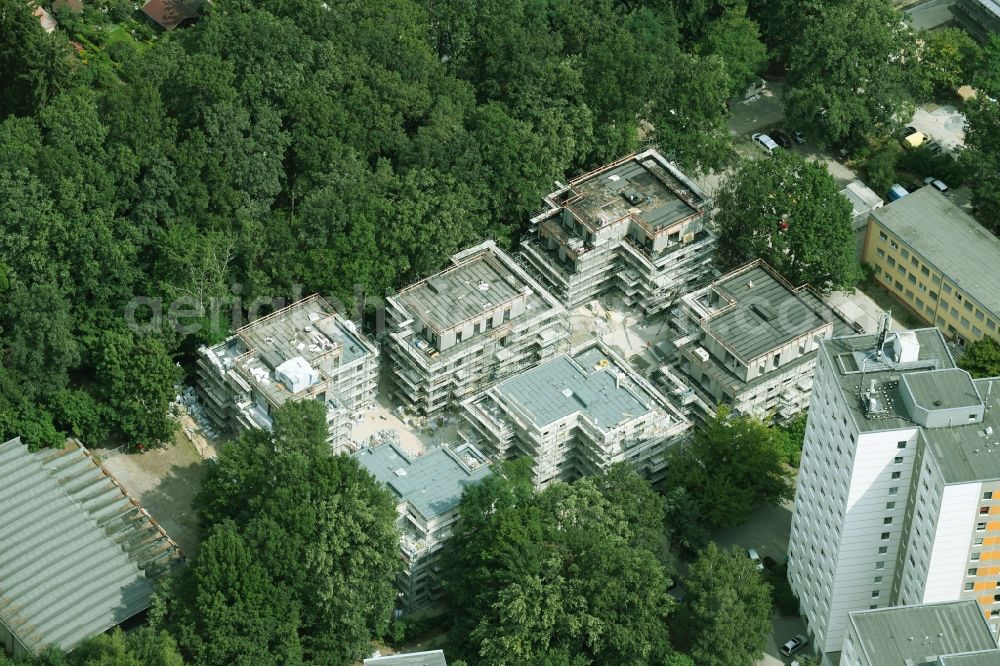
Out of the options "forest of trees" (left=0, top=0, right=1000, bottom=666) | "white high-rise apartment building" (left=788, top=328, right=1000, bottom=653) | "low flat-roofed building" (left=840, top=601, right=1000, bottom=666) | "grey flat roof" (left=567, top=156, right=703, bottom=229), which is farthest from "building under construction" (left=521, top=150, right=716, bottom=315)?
"low flat-roofed building" (left=840, top=601, right=1000, bottom=666)

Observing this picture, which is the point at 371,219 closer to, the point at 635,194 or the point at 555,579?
the point at 635,194

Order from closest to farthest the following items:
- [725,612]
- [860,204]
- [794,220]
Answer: [725,612]
[794,220]
[860,204]

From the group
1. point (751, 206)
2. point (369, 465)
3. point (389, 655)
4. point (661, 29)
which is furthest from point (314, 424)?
point (661, 29)

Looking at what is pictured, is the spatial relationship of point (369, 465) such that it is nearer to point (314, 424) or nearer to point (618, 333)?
point (314, 424)

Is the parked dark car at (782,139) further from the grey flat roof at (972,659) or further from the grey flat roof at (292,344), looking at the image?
the grey flat roof at (972,659)

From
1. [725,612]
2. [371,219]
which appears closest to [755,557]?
[725,612]
